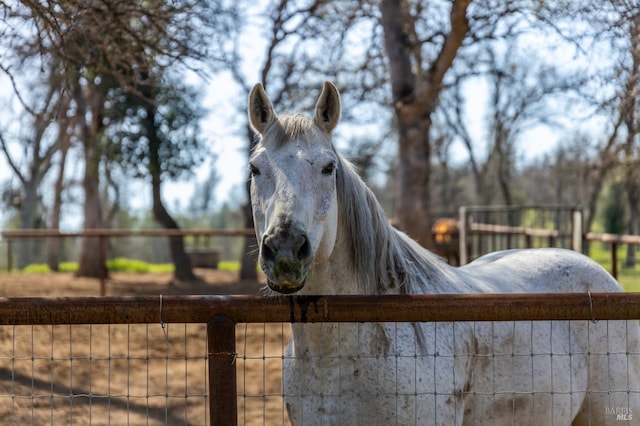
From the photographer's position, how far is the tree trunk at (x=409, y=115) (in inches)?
334

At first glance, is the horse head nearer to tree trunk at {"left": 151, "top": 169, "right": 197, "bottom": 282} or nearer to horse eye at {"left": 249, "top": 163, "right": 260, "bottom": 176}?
horse eye at {"left": 249, "top": 163, "right": 260, "bottom": 176}

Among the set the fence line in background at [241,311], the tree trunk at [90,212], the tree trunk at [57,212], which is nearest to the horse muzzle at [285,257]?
the fence line in background at [241,311]

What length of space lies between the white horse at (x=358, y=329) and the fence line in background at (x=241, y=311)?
149 millimetres

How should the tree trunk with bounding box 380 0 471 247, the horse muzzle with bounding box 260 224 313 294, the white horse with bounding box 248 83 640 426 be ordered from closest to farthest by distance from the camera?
1. the horse muzzle with bounding box 260 224 313 294
2. the white horse with bounding box 248 83 640 426
3. the tree trunk with bounding box 380 0 471 247

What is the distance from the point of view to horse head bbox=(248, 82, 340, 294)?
6.68ft

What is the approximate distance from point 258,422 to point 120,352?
2.94 m

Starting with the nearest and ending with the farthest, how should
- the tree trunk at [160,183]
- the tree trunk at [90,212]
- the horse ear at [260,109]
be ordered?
1. the horse ear at [260,109]
2. the tree trunk at [160,183]
3. the tree trunk at [90,212]

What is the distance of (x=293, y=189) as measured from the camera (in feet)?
7.29

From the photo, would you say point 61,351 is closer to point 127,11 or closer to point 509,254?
point 127,11

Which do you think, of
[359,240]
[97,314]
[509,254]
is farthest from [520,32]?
[97,314]

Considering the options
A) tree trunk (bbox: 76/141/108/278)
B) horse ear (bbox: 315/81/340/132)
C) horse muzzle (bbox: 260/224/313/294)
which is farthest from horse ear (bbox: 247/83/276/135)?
tree trunk (bbox: 76/141/108/278)

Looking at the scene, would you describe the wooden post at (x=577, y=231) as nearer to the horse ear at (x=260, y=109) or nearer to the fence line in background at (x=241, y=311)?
the fence line in background at (x=241, y=311)

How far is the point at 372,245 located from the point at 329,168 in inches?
15.5

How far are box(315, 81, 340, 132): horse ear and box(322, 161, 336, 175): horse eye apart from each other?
256 mm
